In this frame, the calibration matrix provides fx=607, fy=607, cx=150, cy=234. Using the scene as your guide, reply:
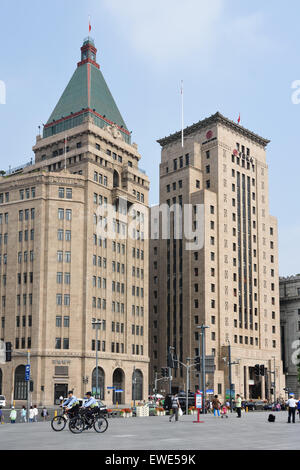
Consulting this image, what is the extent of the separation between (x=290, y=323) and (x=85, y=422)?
381 feet

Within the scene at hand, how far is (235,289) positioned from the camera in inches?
4614

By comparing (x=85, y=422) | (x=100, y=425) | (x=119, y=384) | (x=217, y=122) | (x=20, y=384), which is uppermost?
(x=217, y=122)

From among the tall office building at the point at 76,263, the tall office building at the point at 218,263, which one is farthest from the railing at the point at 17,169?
the tall office building at the point at 218,263

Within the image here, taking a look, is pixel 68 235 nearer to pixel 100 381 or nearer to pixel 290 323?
pixel 100 381

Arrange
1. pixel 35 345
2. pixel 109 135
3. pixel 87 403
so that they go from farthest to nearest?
pixel 109 135 → pixel 35 345 → pixel 87 403

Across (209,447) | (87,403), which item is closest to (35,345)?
(87,403)

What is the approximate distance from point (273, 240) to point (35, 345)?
199 feet

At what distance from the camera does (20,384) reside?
8912cm

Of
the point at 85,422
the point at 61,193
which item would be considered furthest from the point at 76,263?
the point at 85,422

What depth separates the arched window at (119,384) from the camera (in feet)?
316

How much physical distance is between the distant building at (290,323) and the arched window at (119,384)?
5159cm

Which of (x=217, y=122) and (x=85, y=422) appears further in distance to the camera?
(x=217, y=122)
